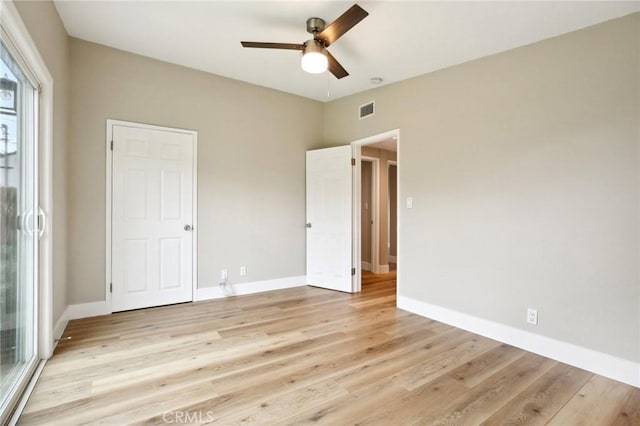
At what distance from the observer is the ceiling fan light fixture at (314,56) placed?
2.45 meters

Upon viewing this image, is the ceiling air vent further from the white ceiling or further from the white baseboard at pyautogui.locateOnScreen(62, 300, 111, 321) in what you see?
the white baseboard at pyautogui.locateOnScreen(62, 300, 111, 321)

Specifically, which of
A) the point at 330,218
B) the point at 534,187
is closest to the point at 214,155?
the point at 330,218

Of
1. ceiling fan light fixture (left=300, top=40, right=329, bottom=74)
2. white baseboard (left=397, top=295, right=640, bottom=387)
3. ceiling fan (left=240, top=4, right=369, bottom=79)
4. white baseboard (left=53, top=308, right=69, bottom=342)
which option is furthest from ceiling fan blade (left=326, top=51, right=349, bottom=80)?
white baseboard (left=53, top=308, right=69, bottom=342)

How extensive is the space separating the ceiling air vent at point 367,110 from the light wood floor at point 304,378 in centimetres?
262

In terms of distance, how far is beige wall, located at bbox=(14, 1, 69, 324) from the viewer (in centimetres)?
216

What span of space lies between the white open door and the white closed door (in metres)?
1.69

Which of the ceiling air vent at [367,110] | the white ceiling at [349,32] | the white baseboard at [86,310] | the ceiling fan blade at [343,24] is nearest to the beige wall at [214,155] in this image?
the white baseboard at [86,310]

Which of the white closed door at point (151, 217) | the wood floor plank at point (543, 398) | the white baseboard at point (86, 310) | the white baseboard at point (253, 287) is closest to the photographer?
the wood floor plank at point (543, 398)

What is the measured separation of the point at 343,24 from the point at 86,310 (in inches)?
141

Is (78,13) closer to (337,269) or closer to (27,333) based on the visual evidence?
(27,333)

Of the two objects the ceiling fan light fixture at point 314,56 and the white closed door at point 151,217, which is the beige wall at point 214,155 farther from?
the ceiling fan light fixture at point 314,56

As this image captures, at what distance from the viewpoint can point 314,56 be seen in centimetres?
245

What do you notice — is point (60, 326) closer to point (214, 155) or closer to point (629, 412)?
point (214, 155)

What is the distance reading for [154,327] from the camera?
296 centimetres
